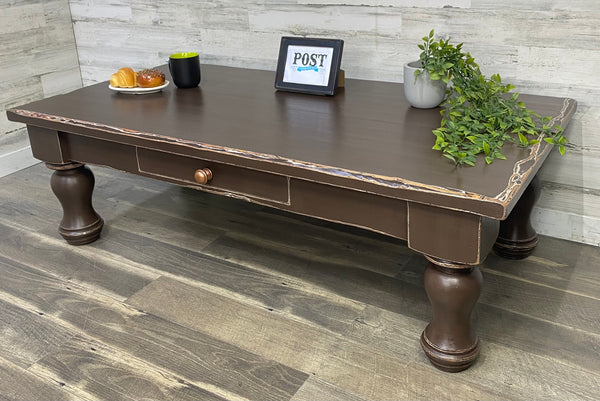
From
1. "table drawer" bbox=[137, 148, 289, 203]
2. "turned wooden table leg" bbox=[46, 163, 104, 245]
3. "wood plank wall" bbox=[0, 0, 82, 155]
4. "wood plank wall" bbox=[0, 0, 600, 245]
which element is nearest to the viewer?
"table drawer" bbox=[137, 148, 289, 203]

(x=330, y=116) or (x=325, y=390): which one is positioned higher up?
(x=330, y=116)

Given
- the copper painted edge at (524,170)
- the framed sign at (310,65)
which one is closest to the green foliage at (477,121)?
the copper painted edge at (524,170)

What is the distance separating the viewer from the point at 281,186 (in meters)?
1.38

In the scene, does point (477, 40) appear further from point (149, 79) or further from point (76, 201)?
point (76, 201)

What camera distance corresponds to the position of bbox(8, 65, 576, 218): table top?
47.0 inches

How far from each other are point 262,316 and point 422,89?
2.36 ft

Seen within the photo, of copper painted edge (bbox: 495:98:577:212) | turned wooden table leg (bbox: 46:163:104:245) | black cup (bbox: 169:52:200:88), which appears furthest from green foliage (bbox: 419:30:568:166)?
turned wooden table leg (bbox: 46:163:104:245)

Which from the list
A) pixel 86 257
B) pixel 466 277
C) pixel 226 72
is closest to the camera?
pixel 466 277

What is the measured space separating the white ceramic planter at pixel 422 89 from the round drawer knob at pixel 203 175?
0.58m

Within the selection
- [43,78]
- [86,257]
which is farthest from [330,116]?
[43,78]

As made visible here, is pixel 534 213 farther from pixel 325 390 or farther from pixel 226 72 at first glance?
pixel 226 72

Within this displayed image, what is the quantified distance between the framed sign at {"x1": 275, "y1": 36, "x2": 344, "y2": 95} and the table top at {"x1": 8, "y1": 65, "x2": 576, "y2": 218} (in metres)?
0.03

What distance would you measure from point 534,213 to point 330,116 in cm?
75

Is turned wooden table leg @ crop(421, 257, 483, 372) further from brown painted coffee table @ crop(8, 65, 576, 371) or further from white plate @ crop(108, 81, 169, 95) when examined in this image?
white plate @ crop(108, 81, 169, 95)
